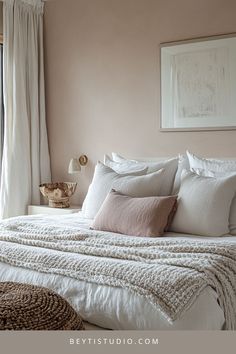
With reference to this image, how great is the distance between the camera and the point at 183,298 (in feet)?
5.57

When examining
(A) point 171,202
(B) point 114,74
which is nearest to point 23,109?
(B) point 114,74

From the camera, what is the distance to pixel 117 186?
307 cm

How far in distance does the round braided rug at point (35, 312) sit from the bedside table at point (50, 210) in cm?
229

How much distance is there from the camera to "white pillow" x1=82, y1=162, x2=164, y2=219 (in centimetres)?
300

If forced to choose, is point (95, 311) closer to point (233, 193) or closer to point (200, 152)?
point (233, 193)

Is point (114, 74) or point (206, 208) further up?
point (114, 74)

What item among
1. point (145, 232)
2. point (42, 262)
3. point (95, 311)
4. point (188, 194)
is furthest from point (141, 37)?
point (95, 311)

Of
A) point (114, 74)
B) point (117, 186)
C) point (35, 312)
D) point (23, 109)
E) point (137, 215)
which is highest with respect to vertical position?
point (114, 74)

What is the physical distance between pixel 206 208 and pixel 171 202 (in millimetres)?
207

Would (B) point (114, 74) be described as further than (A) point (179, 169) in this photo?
Yes

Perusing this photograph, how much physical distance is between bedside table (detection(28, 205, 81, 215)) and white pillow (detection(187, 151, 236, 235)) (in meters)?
1.21

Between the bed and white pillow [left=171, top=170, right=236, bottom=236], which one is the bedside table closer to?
the bed

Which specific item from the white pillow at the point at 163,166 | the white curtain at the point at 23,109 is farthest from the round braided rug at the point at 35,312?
the white curtain at the point at 23,109

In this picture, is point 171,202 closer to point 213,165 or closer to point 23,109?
point 213,165
